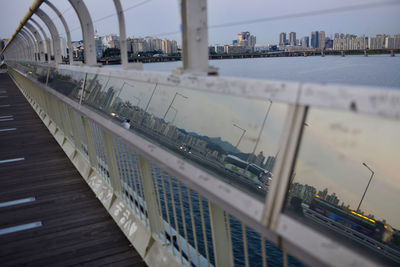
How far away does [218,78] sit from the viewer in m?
1.61

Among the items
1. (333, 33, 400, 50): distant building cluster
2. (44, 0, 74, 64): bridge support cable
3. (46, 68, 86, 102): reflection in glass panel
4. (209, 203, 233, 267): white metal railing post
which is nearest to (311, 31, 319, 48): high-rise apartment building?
(333, 33, 400, 50): distant building cluster

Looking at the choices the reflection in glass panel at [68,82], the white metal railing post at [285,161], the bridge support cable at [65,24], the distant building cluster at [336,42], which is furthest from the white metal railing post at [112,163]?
the bridge support cable at [65,24]

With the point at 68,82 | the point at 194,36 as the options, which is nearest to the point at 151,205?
the point at 194,36

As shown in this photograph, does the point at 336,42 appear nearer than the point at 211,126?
No

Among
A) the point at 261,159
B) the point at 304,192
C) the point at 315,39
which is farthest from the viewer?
the point at 304,192

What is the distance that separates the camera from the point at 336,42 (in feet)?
8.73

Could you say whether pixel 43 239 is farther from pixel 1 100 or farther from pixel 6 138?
pixel 1 100

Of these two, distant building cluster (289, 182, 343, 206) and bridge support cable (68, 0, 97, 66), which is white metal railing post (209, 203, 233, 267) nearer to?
distant building cluster (289, 182, 343, 206)

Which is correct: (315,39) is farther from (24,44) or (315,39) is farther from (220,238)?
(24,44)

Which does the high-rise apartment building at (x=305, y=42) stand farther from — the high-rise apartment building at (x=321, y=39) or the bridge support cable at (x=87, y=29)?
the bridge support cable at (x=87, y=29)

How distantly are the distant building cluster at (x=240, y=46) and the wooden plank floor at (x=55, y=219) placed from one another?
2.05 metres

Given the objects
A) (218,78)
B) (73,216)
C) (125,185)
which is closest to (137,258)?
(125,185)

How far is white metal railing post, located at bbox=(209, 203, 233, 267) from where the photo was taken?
6.76 feet

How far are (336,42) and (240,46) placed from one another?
0.81 m
